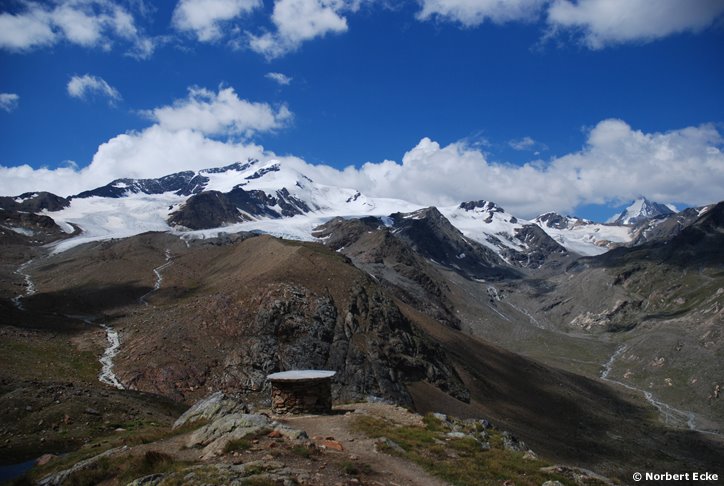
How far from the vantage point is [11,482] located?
77.0ft

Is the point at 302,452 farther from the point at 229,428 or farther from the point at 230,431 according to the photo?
the point at 229,428

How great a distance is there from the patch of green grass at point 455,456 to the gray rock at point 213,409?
22.0 ft

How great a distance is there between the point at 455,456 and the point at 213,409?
13.4m

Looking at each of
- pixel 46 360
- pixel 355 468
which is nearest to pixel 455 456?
pixel 355 468

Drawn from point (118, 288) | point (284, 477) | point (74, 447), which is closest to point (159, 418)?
point (74, 447)

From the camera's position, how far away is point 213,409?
2880 cm

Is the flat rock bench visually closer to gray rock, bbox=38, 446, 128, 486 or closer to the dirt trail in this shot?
the dirt trail

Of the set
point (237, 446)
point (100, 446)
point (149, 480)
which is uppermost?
point (237, 446)

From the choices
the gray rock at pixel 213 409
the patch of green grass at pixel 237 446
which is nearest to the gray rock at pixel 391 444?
the patch of green grass at pixel 237 446

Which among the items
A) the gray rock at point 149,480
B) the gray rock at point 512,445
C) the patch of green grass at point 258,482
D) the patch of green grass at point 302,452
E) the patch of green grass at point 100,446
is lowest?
the gray rock at point 512,445

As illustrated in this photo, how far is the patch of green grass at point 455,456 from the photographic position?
21125mm

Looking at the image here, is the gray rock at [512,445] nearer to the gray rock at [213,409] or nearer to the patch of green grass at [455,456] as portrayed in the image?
the patch of green grass at [455,456]

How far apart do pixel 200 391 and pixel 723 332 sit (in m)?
208

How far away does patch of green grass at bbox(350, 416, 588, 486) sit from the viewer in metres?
21.1
